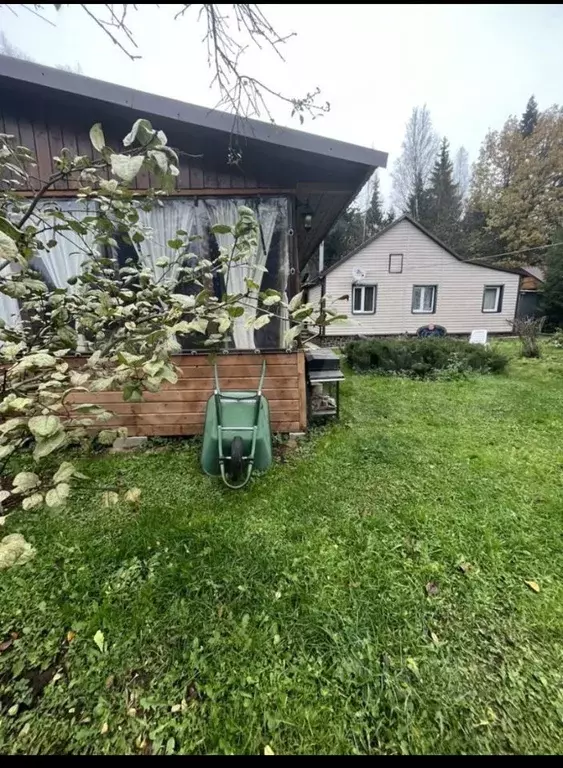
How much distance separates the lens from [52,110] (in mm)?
3348

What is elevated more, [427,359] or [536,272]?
[536,272]

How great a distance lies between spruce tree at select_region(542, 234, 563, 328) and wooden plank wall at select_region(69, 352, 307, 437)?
14577 millimetres

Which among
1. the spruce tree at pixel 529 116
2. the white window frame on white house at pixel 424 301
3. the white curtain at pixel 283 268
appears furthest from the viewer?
the spruce tree at pixel 529 116

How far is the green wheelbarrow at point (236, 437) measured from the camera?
263 cm

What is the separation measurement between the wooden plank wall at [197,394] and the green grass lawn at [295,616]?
2.28 ft

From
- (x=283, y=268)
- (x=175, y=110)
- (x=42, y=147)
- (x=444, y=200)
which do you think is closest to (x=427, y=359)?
(x=283, y=268)

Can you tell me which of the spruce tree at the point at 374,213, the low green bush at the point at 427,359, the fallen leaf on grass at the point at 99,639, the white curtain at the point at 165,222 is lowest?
the fallen leaf on grass at the point at 99,639

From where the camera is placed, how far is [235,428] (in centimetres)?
274

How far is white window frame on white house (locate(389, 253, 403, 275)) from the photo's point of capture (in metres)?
13.1

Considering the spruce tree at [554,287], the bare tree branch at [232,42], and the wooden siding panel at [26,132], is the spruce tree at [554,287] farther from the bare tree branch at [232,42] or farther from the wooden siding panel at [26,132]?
the wooden siding panel at [26,132]

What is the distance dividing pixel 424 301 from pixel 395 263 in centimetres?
191

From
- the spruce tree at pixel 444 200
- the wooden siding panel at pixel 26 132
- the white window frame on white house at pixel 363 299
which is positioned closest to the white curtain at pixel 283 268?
the wooden siding panel at pixel 26 132

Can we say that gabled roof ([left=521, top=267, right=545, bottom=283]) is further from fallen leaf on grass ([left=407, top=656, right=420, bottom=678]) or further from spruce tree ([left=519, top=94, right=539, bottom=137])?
fallen leaf on grass ([left=407, top=656, right=420, bottom=678])

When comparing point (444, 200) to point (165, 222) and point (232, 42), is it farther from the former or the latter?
point (232, 42)
